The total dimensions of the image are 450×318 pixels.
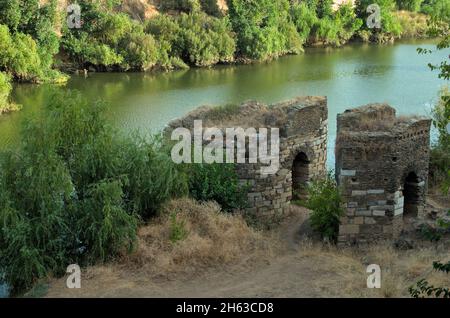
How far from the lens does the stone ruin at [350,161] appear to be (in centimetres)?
1483

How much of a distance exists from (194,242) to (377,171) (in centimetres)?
415

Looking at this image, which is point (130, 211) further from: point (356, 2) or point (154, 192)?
point (356, 2)

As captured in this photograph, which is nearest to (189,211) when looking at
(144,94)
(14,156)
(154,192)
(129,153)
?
(154,192)

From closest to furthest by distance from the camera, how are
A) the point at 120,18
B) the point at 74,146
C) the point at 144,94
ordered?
the point at 74,146 < the point at 144,94 < the point at 120,18

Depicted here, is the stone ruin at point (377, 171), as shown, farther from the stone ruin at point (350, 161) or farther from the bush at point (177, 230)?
the bush at point (177, 230)

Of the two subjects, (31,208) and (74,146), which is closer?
(31,208)

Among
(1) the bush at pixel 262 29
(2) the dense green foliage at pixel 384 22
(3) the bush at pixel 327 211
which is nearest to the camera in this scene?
(3) the bush at pixel 327 211

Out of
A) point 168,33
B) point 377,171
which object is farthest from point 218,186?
point 168,33

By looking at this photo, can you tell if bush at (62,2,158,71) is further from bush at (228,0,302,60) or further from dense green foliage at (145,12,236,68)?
bush at (228,0,302,60)

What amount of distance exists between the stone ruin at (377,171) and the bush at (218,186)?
243 centimetres

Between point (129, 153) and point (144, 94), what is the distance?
21987 millimetres

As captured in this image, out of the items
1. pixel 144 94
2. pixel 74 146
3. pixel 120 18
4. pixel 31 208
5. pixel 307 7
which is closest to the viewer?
pixel 31 208

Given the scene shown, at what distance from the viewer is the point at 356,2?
2245 inches

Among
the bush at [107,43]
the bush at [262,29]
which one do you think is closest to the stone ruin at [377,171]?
the bush at [107,43]
